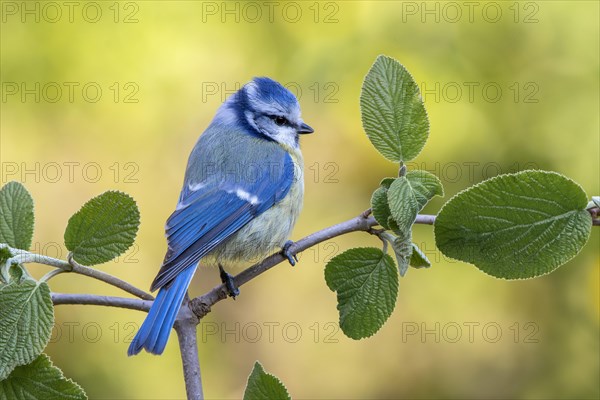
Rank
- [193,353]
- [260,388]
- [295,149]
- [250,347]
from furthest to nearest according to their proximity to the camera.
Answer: [250,347] → [295,149] → [193,353] → [260,388]

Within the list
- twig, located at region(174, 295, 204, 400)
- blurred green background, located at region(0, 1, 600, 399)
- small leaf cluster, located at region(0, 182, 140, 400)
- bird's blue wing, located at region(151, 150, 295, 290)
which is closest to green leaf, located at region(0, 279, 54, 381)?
small leaf cluster, located at region(0, 182, 140, 400)

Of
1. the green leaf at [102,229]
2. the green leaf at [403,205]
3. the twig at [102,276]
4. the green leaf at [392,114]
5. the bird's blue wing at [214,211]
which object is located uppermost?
the green leaf at [392,114]

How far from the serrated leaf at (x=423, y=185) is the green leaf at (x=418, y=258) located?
0.19ft

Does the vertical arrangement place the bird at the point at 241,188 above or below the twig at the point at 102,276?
below

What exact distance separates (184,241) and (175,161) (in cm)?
94

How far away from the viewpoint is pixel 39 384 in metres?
0.85

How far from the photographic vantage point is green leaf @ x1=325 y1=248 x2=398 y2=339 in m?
0.87

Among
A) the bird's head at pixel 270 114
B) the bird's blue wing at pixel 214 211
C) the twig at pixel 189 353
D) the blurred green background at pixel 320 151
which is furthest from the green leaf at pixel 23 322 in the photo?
the blurred green background at pixel 320 151

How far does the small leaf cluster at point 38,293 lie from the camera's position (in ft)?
2.68

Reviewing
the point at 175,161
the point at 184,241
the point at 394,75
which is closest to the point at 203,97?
the point at 175,161

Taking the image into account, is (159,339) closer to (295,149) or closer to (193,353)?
(193,353)

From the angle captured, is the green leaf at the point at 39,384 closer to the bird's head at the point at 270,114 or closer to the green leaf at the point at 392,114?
the green leaf at the point at 392,114

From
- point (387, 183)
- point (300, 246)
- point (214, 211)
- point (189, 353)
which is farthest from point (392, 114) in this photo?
point (214, 211)

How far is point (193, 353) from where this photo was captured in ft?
2.75
